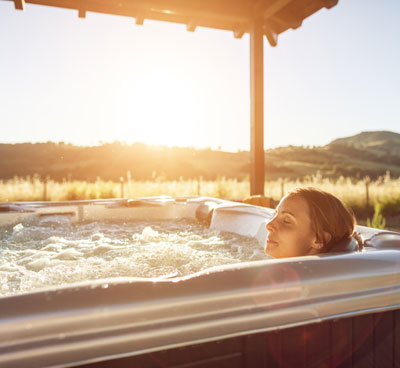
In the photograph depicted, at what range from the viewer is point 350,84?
19.9ft

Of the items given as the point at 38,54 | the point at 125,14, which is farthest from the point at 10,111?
the point at 125,14

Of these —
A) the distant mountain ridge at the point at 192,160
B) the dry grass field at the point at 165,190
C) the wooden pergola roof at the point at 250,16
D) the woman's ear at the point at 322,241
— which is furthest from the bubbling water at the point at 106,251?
the distant mountain ridge at the point at 192,160

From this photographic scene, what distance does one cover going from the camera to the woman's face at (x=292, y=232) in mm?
1278

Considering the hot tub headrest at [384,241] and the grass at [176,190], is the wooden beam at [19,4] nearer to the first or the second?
the grass at [176,190]

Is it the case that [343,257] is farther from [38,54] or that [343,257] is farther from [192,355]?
[38,54]

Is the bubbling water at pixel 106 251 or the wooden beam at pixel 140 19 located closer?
the bubbling water at pixel 106 251

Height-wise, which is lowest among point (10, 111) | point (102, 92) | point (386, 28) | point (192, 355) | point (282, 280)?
point (192, 355)

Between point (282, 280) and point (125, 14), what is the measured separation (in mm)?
3263

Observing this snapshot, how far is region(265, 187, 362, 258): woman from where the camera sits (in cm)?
124

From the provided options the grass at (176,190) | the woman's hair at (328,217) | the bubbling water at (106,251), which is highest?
the woman's hair at (328,217)

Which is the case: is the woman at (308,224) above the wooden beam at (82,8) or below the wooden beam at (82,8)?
below

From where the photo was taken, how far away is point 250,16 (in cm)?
343

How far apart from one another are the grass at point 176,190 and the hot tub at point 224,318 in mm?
4743

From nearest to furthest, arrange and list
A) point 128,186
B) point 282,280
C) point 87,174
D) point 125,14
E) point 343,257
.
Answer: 1. point 282,280
2. point 343,257
3. point 125,14
4. point 128,186
5. point 87,174
